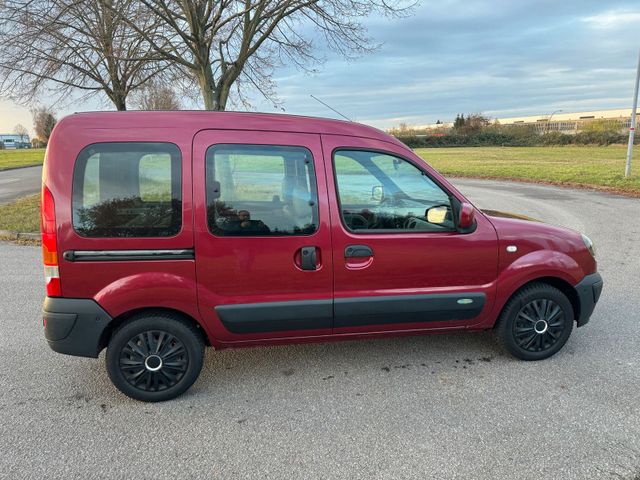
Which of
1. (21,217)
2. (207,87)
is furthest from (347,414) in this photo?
(207,87)

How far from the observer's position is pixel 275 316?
3.12 meters

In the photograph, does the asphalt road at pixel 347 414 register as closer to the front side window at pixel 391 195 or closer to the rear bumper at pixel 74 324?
the rear bumper at pixel 74 324

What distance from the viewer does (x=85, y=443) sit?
263 cm

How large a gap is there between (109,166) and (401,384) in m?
2.45

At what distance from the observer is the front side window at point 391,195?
10.5ft

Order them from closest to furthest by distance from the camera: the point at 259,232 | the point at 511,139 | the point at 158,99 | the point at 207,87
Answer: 1. the point at 259,232
2. the point at 207,87
3. the point at 158,99
4. the point at 511,139

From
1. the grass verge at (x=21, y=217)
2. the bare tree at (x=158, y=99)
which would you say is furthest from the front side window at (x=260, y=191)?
the bare tree at (x=158, y=99)

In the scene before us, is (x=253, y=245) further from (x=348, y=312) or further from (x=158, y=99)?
(x=158, y=99)

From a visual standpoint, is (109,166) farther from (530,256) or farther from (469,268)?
(530,256)

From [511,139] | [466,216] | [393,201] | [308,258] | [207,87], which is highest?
[511,139]

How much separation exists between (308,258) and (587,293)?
7.39ft

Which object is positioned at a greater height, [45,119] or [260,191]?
[45,119]

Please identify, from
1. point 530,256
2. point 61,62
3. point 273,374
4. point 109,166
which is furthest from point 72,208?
point 61,62

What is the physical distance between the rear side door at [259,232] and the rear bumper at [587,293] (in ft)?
6.61
